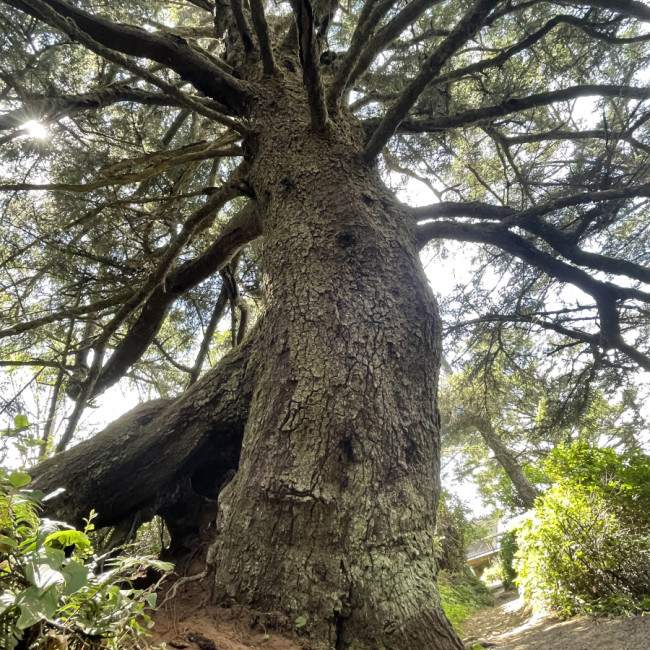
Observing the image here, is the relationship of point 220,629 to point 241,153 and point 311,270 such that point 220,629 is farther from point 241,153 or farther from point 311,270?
point 241,153

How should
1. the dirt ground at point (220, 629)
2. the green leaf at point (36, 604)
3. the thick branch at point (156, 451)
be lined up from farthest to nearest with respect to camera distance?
the thick branch at point (156, 451), the dirt ground at point (220, 629), the green leaf at point (36, 604)

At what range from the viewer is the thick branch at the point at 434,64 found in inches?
83.0

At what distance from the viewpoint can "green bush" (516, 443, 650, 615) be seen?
143 inches

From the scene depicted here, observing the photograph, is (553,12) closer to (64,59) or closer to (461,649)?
(64,59)

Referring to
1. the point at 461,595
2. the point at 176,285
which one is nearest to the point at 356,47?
the point at 176,285

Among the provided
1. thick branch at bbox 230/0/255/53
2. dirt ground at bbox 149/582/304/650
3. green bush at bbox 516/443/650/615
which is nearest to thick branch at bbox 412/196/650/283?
thick branch at bbox 230/0/255/53

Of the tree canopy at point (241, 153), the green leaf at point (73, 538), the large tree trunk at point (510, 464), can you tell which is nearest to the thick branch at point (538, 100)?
the tree canopy at point (241, 153)

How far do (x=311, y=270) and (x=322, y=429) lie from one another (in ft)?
2.77

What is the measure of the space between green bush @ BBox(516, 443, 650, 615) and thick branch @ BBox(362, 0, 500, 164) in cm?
390

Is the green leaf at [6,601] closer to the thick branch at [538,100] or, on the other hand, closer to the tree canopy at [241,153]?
the tree canopy at [241,153]

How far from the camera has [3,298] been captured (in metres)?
4.53

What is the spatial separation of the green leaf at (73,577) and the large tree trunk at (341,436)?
0.81 meters

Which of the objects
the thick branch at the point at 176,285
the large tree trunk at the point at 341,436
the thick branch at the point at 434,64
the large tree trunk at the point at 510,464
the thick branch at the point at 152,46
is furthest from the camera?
the large tree trunk at the point at 510,464

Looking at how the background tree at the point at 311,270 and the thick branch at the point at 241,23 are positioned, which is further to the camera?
the thick branch at the point at 241,23
